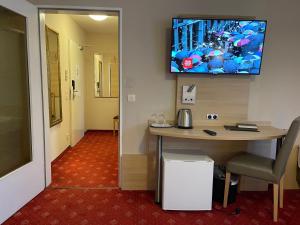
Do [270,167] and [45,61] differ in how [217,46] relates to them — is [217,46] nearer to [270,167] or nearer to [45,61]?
[270,167]

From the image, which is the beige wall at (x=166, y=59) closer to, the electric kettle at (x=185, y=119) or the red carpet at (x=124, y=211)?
the electric kettle at (x=185, y=119)

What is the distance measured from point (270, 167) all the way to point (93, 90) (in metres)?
4.56

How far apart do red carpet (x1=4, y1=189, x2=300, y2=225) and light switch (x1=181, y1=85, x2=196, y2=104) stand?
118cm

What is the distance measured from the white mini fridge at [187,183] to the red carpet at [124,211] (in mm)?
102

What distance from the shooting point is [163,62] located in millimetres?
2664

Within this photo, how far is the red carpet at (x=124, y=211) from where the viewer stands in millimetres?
2186

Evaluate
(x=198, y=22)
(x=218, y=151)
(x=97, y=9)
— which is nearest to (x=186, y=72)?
(x=198, y=22)

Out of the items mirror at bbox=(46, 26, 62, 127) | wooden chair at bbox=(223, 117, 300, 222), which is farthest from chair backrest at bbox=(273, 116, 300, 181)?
mirror at bbox=(46, 26, 62, 127)

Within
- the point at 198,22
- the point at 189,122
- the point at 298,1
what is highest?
the point at 298,1

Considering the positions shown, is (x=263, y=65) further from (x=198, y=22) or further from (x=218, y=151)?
(x=218, y=151)

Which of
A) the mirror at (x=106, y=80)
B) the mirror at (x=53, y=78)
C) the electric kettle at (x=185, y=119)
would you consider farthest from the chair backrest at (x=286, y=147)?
the mirror at (x=106, y=80)

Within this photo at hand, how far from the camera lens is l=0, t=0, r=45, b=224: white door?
7.06ft

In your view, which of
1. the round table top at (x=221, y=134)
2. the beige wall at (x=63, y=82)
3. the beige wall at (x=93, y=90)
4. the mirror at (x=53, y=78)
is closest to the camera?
the round table top at (x=221, y=134)

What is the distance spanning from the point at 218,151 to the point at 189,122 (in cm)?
61
